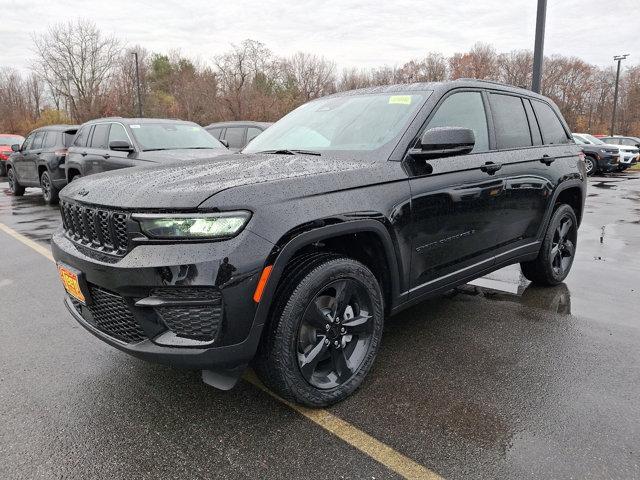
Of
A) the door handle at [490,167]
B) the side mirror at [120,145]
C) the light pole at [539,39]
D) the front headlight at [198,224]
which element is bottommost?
the front headlight at [198,224]

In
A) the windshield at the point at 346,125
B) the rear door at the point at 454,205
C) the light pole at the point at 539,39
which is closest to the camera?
the rear door at the point at 454,205

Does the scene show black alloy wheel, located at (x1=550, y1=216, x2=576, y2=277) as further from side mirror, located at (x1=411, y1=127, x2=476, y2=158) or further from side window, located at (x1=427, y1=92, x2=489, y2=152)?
side mirror, located at (x1=411, y1=127, x2=476, y2=158)

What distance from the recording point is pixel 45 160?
11008 millimetres

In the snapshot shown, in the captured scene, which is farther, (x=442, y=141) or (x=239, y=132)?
(x=239, y=132)

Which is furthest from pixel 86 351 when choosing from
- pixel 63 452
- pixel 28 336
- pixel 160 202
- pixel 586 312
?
pixel 586 312

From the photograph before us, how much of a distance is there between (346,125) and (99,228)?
5.67 feet

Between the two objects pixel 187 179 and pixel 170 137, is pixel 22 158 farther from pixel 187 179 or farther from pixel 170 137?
pixel 187 179

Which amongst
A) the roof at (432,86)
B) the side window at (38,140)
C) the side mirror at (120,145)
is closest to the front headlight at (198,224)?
the roof at (432,86)

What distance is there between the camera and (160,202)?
2162mm

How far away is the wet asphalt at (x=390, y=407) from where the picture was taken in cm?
218

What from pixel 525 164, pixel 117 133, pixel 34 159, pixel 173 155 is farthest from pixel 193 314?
pixel 34 159

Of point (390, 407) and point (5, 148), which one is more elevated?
point (5, 148)

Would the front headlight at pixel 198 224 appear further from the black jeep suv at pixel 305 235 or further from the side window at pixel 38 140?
the side window at pixel 38 140

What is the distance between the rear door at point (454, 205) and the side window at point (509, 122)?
161mm
